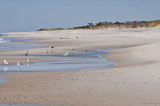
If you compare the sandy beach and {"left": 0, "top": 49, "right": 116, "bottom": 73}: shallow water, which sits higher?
the sandy beach

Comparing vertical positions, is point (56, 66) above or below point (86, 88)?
below

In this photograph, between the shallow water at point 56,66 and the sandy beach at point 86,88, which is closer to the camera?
the sandy beach at point 86,88

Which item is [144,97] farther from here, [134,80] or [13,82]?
[13,82]

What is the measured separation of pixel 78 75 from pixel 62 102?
15.6 ft

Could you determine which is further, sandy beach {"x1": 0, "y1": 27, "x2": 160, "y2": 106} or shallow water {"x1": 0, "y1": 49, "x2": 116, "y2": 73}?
shallow water {"x1": 0, "y1": 49, "x2": 116, "y2": 73}

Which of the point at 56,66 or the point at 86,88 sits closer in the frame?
the point at 86,88

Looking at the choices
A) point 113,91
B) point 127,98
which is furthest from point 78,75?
point 127,98

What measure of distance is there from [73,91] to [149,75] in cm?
378

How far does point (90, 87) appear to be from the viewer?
11008 millimetres

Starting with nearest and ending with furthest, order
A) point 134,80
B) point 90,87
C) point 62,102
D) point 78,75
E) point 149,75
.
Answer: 1. point 62,102
2. point 90,87
3. point 134,80
4. point 149,75
5. point 78,75

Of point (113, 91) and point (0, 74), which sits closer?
point (113, 91)

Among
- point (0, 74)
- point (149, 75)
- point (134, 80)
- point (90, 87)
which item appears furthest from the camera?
point (0, 74)

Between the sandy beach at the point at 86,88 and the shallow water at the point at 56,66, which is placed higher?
the sandy beach at the point at 86,88

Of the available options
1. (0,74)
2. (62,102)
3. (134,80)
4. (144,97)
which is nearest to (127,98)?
(144,97)
